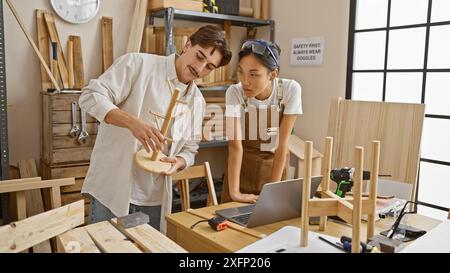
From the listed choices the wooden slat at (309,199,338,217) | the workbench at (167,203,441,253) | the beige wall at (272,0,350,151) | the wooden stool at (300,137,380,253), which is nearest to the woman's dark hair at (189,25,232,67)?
the workbench at (167,203,441,253)

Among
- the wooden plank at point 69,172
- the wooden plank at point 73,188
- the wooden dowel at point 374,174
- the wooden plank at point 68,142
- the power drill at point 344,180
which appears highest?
the wooden dowel at point 374,174

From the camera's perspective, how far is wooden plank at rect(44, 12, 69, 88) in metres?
2.77

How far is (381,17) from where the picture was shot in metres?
2.82

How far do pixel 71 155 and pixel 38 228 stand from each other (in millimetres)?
1819

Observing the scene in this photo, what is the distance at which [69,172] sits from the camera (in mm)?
2670

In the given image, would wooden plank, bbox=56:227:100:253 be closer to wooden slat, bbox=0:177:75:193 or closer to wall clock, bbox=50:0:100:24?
wooden slat, bbox=0:177:75:193

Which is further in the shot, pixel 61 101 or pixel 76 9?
pixel 76 9

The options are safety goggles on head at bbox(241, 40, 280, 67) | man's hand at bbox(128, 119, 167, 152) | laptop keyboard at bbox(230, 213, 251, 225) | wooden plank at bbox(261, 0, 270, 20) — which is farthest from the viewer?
wooden plank at bbox(261, 0, 270, 20)

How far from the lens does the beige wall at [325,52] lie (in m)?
2.99

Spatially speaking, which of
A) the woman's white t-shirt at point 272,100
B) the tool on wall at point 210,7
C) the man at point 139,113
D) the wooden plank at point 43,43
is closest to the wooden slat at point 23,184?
the man at point 139,113

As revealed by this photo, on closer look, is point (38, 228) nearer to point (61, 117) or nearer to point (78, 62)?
point (61, 117)

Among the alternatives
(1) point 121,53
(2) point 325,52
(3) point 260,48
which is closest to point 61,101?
(1) point 121,53

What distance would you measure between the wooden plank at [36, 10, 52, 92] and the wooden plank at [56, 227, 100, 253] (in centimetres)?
203

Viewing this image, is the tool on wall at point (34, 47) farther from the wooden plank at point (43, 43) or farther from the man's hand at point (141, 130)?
the man's hand at point (141, 130)
